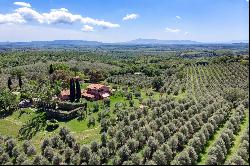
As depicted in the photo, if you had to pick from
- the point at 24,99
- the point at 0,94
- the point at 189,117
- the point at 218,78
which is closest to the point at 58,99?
the point at 24,99

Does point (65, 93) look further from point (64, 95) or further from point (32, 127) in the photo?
point (32, 127)

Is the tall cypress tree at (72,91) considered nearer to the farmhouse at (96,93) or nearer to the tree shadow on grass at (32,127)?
the farmhouse at (96,93)

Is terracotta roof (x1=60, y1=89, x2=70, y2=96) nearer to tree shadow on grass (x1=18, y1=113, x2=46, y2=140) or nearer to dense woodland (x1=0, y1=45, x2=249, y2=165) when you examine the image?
dense woodland (x1=0, y1=45, x2=249, y2=165)

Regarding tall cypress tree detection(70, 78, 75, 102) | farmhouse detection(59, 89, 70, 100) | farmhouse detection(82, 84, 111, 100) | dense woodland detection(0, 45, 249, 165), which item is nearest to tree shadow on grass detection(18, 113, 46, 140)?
dense woodland detection(0, 45, 249, 165)

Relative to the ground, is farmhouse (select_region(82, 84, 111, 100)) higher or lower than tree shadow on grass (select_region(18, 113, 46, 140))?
higher

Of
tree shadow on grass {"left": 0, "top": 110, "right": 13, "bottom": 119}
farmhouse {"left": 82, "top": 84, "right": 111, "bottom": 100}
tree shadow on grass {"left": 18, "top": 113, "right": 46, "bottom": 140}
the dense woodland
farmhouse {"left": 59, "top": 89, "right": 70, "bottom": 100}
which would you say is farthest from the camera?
farmhouse {"left": 82, "top": 84, "right": 111, "bottom": 100}

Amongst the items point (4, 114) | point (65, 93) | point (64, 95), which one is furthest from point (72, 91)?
point (4, 114)

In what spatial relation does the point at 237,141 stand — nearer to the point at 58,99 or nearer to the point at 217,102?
the point at 217,102

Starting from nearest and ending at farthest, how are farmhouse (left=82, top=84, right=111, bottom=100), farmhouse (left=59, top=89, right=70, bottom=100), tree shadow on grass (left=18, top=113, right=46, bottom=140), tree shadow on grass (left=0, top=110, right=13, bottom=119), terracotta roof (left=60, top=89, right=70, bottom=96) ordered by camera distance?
tree shadow on grass (left=18, top=113, right=46, bottom=140) < tree shadow on grass (left=0, top=110, right=13, bottom=119) < farmhouse (left=59, top=89, right=70, bottom=100) < terracotta roof (left=60, top=89, right=70, bottom=96) < farmhouse (left=82, top=84, right=111, bottom=100)
